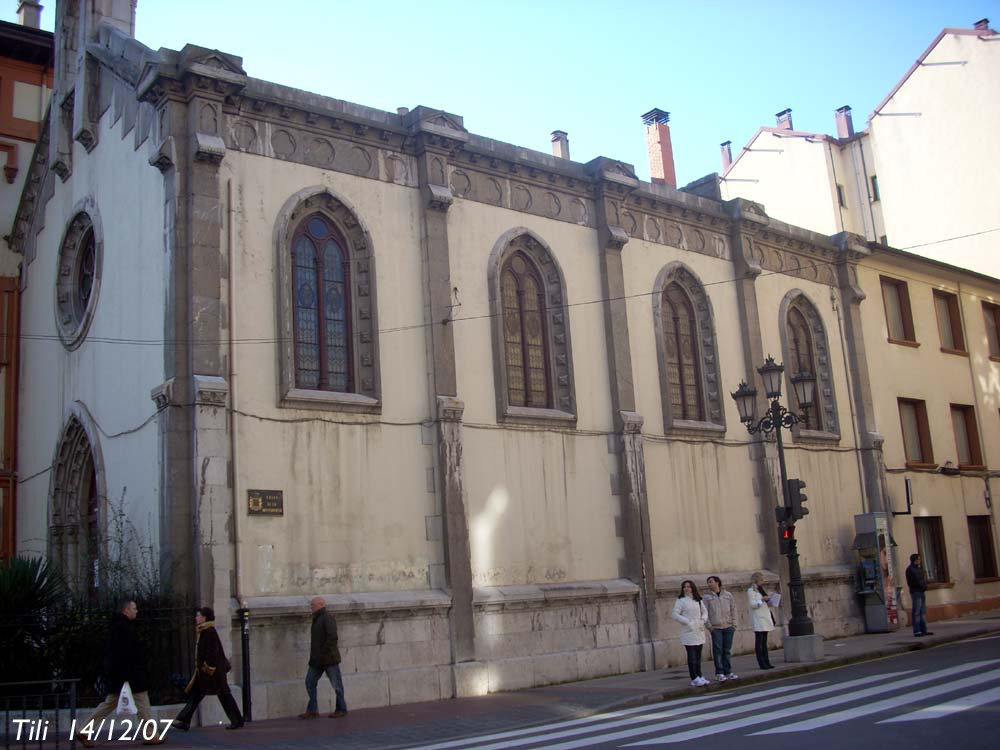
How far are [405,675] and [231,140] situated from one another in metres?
8.43

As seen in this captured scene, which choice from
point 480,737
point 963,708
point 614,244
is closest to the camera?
point 963,708

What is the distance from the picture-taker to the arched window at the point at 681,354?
2139 cm

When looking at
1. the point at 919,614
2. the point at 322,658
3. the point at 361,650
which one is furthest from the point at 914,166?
the point at 322,658

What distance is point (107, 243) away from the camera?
57.4 ft

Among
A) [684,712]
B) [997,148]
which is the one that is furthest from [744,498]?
[997,148]

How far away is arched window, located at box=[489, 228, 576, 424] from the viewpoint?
18.4 metres

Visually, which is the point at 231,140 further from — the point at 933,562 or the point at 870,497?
the point at 933,562

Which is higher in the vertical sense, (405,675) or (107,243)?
(107,243)

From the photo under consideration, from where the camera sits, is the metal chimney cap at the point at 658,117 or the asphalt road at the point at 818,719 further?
the metal chimney cap at the point at 658,117

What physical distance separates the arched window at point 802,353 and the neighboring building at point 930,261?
2113mm

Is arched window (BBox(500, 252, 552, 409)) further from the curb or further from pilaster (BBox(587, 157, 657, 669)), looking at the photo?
the curb

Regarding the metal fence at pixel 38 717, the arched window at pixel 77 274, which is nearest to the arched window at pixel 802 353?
the arched window at pixel 77 274

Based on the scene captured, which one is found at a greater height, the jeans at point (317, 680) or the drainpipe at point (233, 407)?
the drainpipe at point (233, 407)

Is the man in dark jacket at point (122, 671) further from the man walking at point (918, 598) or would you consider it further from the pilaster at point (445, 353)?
the man walking at point (918, 598)
